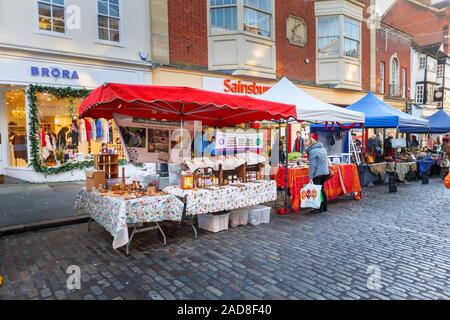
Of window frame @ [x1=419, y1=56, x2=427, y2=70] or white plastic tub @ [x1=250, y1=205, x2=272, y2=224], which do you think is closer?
white plastic tub @ [x1=250, y1=205, x2=272, y2=224]

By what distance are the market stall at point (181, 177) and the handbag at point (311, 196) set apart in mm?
946

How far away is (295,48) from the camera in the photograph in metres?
16.3

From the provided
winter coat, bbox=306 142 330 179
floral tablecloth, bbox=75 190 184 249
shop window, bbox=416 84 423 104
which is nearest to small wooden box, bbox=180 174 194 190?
floral tablecloth, bbox=75 190 184 249

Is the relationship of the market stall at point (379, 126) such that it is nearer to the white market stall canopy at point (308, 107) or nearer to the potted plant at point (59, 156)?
the white market stall canopy at point (308, 107)

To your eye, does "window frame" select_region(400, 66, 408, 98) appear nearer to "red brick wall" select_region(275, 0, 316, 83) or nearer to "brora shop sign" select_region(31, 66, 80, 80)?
"red brick wall" select_region(275, 0, 316, 83)

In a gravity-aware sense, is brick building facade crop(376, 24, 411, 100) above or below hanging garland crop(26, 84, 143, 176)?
above

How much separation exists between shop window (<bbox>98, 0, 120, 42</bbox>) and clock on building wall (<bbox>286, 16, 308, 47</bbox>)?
26.9 feet

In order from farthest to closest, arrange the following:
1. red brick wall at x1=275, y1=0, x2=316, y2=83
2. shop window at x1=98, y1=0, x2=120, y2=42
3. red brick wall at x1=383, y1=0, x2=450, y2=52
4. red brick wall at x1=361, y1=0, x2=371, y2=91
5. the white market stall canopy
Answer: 1. red brick wall at x1=383, y1=0, x2=450, y2=52
2. red brick wall at x1=361, y1=0, x2=371, y2=91
3. red brick wall at x1=275, y1=0, x2=316, y2=83
4. shop window at x1=98, y1=0, x2=120, y2=42
5. the white market stall canopy

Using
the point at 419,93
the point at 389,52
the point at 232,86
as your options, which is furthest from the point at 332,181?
the point at 419,93

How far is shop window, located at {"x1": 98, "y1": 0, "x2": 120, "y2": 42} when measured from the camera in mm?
11477

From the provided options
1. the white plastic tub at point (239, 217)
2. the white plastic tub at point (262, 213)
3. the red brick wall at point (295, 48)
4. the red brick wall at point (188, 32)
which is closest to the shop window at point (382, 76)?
the red brick wall at point (295, 48)

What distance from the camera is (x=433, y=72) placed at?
99.7ft

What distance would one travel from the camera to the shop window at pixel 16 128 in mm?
11008
